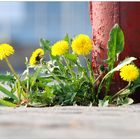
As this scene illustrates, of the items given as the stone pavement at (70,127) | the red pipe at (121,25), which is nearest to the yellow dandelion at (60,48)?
the red pipe at (121,25)

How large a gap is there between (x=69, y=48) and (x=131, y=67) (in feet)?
0.91

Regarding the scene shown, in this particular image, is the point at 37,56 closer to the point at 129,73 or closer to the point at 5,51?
the point at 5,51

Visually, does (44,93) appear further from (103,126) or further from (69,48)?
(103,126)

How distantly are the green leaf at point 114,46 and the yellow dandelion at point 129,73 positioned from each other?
0.34 feet

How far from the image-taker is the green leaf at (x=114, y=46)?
1811 mm

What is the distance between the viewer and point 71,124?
3.36 feet

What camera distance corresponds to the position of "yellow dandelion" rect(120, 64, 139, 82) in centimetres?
172

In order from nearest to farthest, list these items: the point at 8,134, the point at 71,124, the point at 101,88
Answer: the point at 8,134 < the point at 71,124 < the point at 101,88

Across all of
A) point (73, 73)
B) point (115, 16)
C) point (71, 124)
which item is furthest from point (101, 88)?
point (71, 124)

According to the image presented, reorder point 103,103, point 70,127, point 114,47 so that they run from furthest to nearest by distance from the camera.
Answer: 1. point 114,47
2. point 103,103
3. point 70,127

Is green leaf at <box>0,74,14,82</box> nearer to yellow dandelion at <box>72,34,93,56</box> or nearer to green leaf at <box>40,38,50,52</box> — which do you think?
green leaf at <box>40,38,50,52</box>

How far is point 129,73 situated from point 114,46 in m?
0.15

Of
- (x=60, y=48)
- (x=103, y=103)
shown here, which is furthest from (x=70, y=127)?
(x=60, y=48)

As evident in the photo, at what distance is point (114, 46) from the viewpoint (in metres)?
1.83
